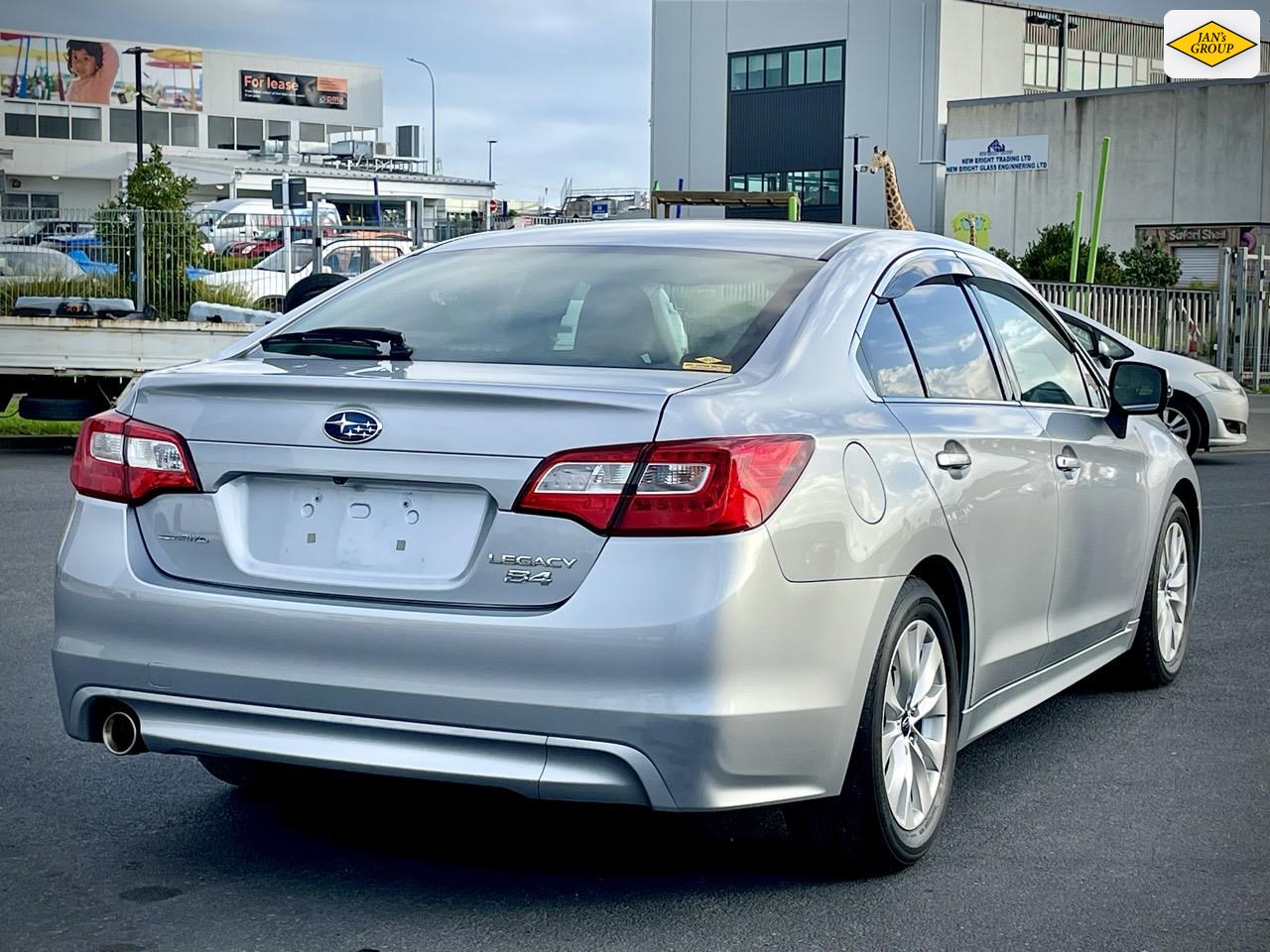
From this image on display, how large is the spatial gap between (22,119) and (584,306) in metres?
95.1

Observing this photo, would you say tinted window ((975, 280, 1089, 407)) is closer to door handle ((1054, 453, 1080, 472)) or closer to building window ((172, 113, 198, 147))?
door handle ((1054, 453, 1080, 472))

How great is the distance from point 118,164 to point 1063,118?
5069 cm

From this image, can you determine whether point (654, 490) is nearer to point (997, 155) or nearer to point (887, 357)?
point (887, 357)

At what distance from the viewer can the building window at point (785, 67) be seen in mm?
77438

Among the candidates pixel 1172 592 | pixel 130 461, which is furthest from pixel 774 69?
pixel 130 461

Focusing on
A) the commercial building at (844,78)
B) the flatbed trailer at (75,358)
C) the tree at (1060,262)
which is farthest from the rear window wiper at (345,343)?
the commercial building at (844,78)

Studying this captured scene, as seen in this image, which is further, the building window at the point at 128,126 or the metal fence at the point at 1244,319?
the building window at the point at 128,126

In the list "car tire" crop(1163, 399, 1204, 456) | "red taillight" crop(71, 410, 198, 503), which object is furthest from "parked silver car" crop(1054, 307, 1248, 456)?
"red taillight" crop(71, 410, 198, 503)

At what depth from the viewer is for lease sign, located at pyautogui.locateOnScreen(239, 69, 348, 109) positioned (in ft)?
343

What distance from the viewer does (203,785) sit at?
5375 mm

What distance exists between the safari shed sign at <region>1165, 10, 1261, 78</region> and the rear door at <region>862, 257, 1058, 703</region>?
51.2 metres

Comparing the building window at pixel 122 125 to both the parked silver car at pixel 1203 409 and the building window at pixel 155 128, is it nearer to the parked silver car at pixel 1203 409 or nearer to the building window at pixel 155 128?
the building window at pixel 155 128

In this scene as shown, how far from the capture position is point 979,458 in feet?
16.3

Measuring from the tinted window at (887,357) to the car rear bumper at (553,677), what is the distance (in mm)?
669
